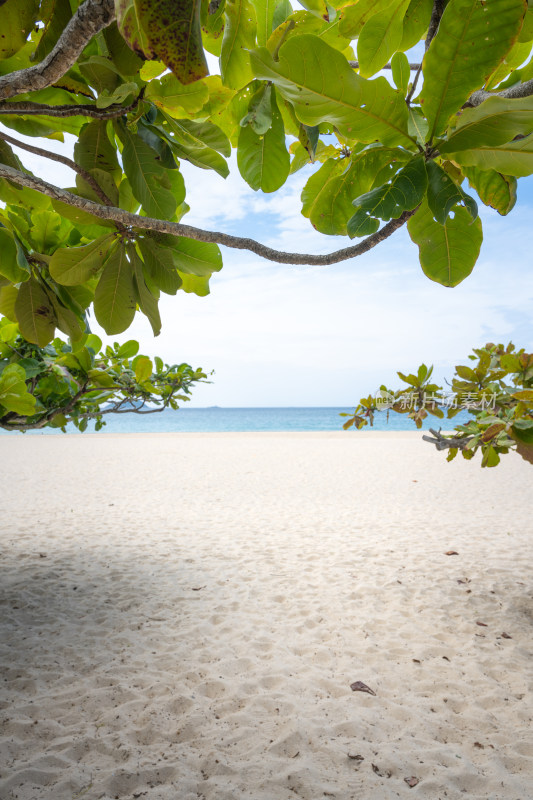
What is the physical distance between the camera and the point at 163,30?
45 centimetres

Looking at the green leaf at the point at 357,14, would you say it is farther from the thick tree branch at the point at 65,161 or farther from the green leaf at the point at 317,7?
the thick tree branch at the point at 65,161

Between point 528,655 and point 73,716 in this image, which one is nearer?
point 73,716

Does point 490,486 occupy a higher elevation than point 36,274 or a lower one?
lower

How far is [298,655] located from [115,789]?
4.30 feet

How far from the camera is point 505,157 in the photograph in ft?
2.11

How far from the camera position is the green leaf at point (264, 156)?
1.01 metres

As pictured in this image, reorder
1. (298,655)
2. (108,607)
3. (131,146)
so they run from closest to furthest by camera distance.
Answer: (131,146) → (298,655) → (108,607)

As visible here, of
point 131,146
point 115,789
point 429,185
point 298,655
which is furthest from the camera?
point 298,655

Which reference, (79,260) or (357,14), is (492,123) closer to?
(357,14)

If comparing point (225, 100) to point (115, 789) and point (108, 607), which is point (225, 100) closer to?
point (115, 789)

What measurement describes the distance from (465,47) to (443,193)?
18cm

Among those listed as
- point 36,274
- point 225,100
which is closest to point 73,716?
point 36,274

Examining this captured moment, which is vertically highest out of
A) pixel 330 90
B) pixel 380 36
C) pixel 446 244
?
pixel 380 36

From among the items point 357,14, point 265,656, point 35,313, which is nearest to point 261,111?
point 357,14
